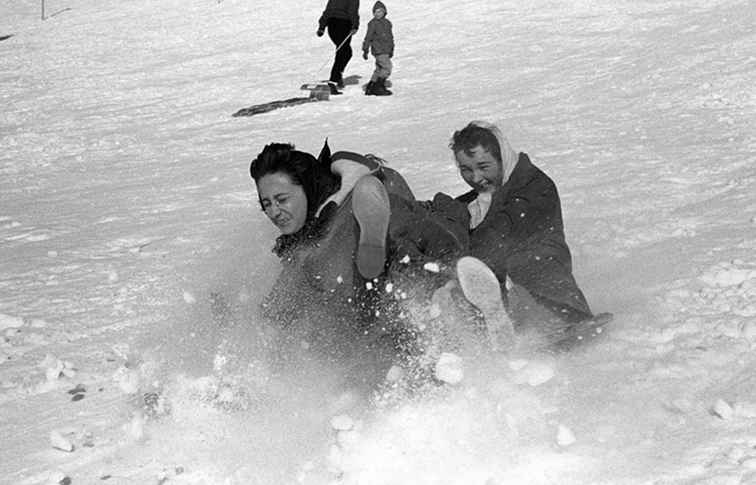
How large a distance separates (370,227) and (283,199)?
0.41 metres

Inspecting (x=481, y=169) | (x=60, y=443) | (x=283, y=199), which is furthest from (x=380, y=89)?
(x=60, y=443)

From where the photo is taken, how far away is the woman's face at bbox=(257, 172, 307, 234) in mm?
3117

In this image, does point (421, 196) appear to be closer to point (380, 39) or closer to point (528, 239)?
point (528, 239)

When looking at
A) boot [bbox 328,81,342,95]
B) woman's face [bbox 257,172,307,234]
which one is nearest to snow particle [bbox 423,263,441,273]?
woman's face [bbox 257,172,307,234]

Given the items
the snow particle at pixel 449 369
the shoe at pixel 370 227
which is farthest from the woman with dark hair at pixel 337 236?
the snow particle at pixel 449 369

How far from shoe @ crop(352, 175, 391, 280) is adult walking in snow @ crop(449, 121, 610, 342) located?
1.66 feet

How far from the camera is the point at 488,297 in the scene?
2881 mm

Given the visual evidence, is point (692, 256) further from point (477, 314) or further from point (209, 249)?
point (209, 249)

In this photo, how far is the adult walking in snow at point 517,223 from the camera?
3086 mm

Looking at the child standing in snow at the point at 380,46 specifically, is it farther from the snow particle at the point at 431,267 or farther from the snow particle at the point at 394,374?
the snow particle at the point at 394,374

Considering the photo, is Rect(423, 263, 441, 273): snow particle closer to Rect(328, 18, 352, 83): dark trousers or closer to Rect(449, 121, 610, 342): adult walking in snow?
Rect(449, 121, 610, 342): adult walking in snow

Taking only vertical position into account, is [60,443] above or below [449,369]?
below

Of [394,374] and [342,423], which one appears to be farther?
[394,374]

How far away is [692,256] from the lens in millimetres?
3674
